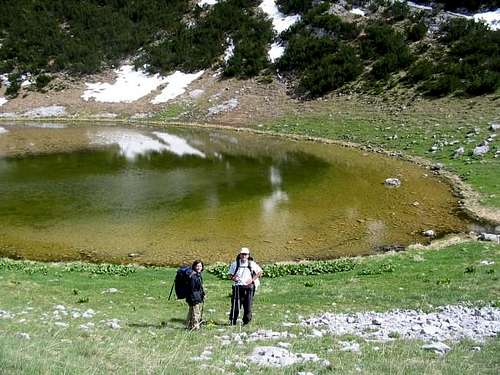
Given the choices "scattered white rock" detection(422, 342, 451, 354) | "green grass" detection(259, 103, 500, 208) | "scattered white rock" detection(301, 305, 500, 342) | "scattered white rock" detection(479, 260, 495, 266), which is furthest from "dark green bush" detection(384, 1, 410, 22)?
"scattered white rock" detection(422, 342, 451, 354)

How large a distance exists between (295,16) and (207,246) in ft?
223

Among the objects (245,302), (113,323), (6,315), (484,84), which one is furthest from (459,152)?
(6,315)

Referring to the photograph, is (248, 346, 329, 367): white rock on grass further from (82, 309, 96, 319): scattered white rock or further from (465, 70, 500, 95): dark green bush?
(465, 70, 500, 95): dark green bush

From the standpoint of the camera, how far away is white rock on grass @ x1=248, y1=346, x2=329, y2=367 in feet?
38.1

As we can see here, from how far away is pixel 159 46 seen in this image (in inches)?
3514

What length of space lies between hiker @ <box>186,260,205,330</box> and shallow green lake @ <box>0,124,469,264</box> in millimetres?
→ 9302


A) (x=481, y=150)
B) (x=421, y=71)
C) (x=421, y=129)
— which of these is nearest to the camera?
(x=481, y=150)

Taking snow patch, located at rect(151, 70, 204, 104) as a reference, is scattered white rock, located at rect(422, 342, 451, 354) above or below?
below

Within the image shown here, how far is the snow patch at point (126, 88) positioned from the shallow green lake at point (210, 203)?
91.3 feet

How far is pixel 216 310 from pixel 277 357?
602 cm

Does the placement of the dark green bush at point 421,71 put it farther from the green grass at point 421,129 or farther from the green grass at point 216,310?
the green grass at point 216,310

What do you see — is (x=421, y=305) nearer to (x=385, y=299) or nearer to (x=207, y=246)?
(x=385, y=299)

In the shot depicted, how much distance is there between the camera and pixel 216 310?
17891mm

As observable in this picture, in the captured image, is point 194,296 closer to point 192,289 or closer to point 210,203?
point 192,289
